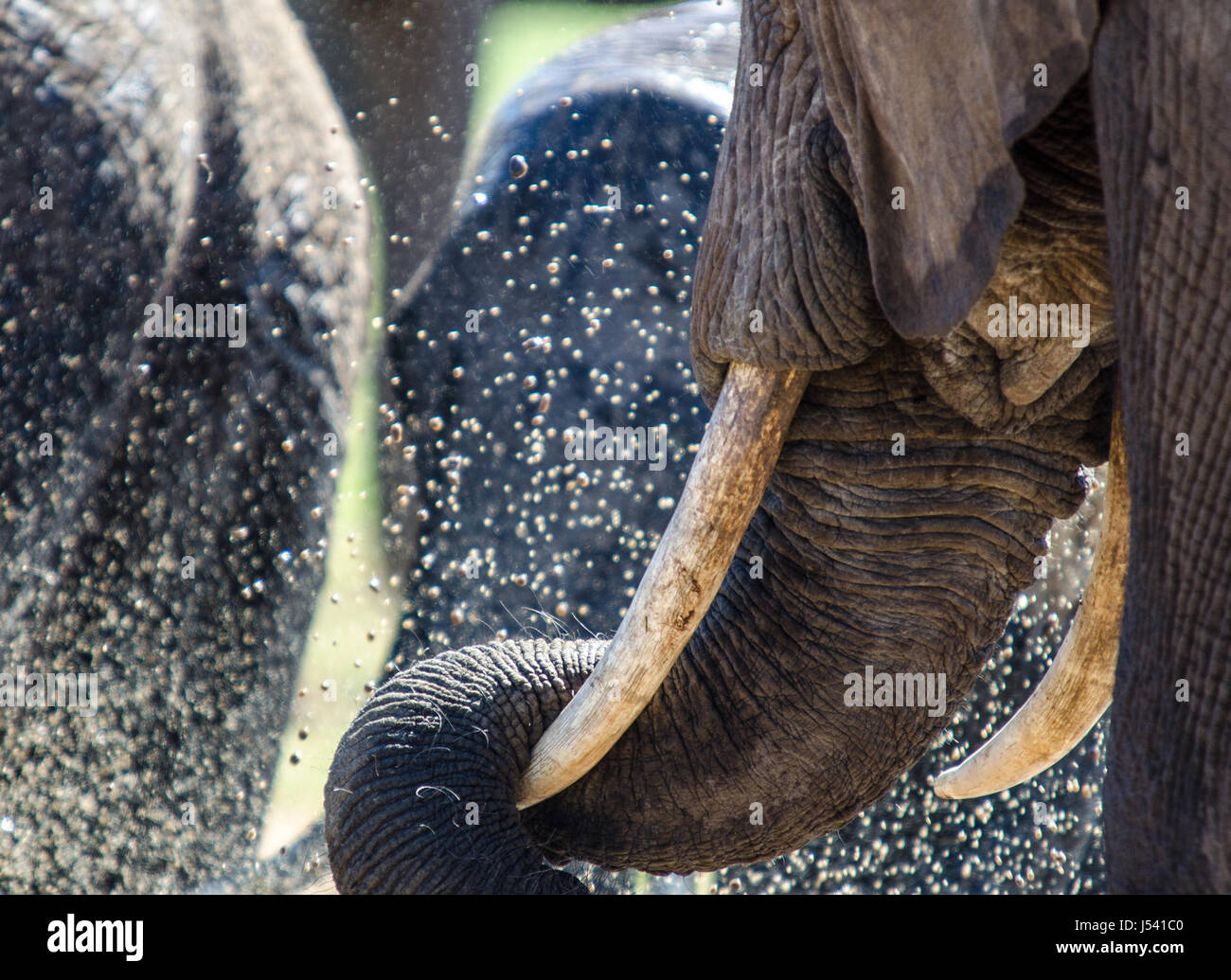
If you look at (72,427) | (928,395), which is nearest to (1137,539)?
(928,395)

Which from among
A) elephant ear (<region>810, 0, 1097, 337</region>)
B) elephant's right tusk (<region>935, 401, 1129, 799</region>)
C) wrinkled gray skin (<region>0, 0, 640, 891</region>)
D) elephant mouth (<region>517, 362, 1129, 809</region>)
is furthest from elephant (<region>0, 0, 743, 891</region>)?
elephant ear (<region>810, 0, 1097, 337</region>)

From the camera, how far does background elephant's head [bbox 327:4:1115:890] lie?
1.23 m

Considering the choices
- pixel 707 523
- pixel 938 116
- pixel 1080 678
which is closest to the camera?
pixel 938 116

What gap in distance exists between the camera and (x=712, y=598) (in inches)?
54.7

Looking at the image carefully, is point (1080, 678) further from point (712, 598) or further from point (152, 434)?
point (152, 434)

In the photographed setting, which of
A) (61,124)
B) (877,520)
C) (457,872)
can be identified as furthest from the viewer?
(61,124)

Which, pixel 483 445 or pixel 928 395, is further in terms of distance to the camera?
pixel 483 445

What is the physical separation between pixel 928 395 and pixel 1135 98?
1.97 feet

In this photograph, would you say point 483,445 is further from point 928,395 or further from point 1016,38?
point 1016,38

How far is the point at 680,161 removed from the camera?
2918mm

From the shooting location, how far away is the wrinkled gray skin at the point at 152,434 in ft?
8.58

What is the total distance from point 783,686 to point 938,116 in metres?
0.67

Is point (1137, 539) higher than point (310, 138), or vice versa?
point (310, 138)

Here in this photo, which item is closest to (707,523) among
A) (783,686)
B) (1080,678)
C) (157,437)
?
(783,686)
